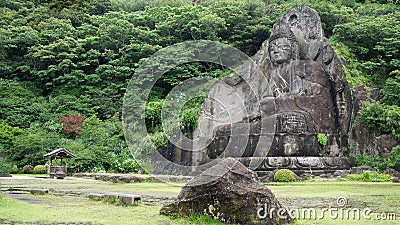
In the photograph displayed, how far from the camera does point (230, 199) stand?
21.8 ft

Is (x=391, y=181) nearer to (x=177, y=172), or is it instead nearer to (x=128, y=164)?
(x=177, y=172)

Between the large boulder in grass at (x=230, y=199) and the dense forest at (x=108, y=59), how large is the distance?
64.4ft

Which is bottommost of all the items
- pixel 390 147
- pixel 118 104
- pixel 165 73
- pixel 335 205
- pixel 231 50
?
pixel 335 205

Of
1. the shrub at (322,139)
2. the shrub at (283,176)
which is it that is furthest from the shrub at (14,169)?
the shrub at (322,139)

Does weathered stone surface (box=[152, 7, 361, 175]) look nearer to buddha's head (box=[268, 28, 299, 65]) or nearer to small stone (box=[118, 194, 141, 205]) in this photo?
buddha's head (box=[268, 28, 299, 65])

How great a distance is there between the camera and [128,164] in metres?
26.4

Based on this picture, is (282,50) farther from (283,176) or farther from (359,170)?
(283,176)

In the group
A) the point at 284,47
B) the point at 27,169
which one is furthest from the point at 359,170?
the point at 27,169

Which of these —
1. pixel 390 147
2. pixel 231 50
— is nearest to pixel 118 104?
pixel 231 50

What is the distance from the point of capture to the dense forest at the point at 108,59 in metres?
27.9

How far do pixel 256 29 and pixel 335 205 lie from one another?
2982 cm

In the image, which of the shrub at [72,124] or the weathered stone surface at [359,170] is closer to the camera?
the weathered stone surface at [359,170]

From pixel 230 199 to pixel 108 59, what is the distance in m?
34.2

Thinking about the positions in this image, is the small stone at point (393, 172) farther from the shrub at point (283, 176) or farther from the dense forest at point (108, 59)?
the dense forest at point (108, 59)
